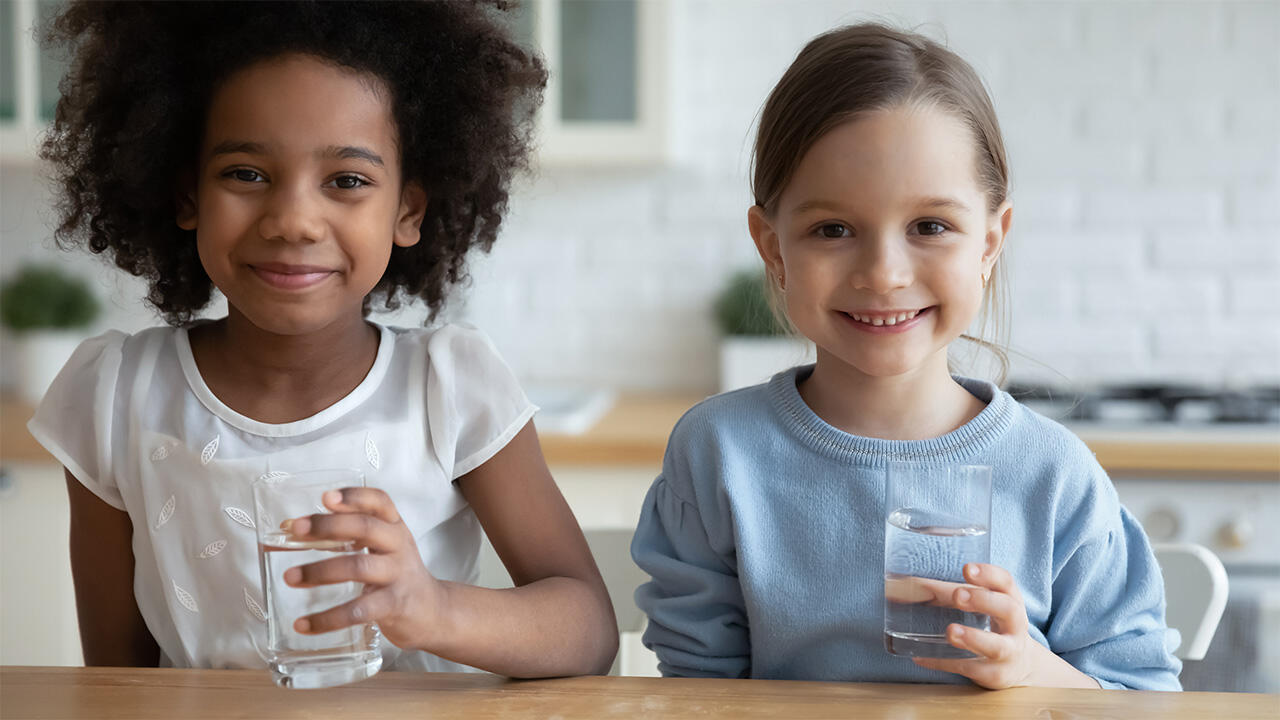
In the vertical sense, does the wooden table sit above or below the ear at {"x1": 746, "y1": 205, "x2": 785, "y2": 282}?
below

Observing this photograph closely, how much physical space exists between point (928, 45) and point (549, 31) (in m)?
1.58

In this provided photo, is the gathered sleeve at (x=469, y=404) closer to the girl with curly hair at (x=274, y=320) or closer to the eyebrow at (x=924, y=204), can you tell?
the girl with curly hair at (x=274, y=320)

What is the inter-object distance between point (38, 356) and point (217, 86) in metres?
2.03

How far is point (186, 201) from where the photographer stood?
1180mm

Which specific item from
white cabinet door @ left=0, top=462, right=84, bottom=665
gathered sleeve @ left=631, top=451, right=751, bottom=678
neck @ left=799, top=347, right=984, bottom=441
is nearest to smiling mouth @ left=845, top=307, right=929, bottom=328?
neck @ left=799, top=347, right=984, bottom=441

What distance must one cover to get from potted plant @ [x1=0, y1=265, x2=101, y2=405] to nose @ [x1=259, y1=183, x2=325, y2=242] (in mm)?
2040

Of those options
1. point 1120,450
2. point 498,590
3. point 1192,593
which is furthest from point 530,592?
point 1120,450

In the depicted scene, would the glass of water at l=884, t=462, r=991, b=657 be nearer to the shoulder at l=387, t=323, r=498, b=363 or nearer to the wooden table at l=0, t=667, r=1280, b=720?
the wooden table at l=0, t=667, r=1280, b=720

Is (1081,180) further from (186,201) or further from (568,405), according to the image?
(186,201)

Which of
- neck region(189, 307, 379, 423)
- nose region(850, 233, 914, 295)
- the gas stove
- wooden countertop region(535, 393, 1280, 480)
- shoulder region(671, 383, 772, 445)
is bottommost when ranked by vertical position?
wooden countertop region(535, 393, 1280, 480)

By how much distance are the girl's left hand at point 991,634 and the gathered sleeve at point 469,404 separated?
0.46 meters

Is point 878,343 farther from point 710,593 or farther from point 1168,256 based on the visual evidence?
point 1168,256

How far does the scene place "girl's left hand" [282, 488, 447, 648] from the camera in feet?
2.56

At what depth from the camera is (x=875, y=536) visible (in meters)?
1.08
